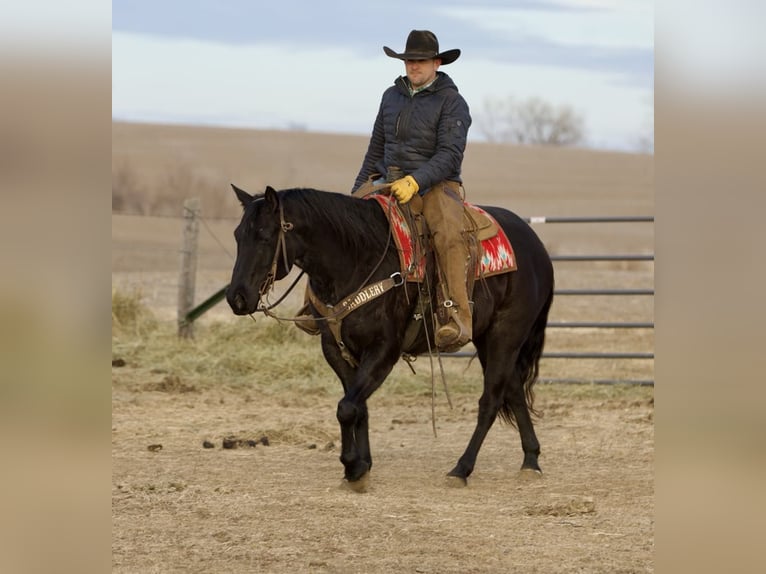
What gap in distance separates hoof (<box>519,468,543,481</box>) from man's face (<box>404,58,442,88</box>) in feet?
7.85

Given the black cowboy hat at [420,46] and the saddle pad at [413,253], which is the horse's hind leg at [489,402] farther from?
the black cowboy hat at [420,46]

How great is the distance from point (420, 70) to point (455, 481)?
7.76 feet

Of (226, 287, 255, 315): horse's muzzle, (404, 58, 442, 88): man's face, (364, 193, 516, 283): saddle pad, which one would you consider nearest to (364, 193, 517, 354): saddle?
(364, 193, 516, 283): saddle pad

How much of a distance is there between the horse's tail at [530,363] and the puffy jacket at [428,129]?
1229mm

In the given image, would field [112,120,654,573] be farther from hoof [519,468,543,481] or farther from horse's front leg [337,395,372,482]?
horse's front leg [337,395,372,482]

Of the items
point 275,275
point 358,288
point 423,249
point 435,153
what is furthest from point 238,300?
point 435,153

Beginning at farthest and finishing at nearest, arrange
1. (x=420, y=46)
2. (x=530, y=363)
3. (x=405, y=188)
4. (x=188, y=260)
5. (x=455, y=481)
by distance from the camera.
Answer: (x=188, y=260) < (x=530, y=363) < (x=455, y=481) < (x=420, y=46) < (x=405, y=188)

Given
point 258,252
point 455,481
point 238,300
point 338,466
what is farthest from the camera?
point 338,466

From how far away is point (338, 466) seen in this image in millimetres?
6684

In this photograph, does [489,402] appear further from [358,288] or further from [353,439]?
[358,288]

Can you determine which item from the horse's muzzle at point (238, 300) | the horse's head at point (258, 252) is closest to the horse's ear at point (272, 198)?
the horse's head at point (258, 252)

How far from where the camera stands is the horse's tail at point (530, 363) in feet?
22.2
